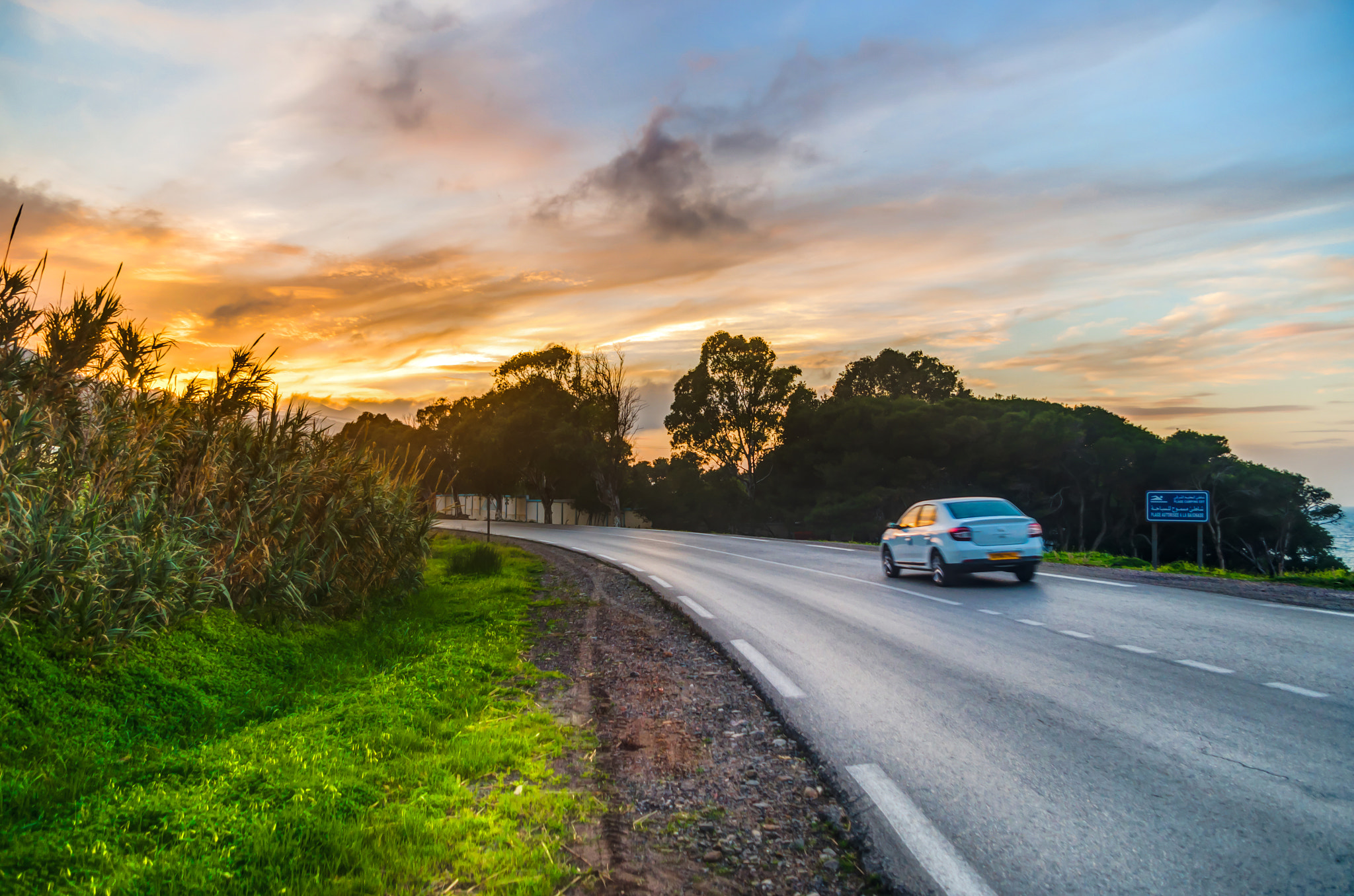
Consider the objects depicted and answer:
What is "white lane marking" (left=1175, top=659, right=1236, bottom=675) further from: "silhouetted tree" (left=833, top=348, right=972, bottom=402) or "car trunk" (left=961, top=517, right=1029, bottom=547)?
"silhouetted tree" (left=833, top=348, right=972, bottom=402)

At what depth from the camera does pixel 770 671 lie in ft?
22.5

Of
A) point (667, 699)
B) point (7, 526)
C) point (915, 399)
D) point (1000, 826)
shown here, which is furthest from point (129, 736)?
point (915, 399)

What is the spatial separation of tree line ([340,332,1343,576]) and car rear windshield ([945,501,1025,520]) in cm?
2127

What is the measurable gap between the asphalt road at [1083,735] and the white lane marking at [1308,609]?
107 millimetres

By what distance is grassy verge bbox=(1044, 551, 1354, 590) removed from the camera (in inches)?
504

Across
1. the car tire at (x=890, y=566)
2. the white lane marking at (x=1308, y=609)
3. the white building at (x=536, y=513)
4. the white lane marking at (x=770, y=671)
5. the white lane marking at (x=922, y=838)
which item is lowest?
the white building at (x=536, y=513)

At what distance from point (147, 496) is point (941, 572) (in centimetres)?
1194

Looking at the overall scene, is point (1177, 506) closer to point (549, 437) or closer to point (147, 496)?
point (147, 496)

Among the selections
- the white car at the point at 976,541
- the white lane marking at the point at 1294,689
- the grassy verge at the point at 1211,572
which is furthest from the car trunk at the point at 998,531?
the white lane marking at the point at 1294,689

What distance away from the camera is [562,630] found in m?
9.23

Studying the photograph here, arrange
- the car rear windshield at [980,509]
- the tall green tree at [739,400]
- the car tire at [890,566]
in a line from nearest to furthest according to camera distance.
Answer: the car rear windshield at [980,509] → the car tire at [890,566] → the tall green tree at [739,400]

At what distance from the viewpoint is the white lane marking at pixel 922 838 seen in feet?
9.87

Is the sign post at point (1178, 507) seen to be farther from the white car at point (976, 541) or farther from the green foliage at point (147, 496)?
the green foliage at point (147, 496)

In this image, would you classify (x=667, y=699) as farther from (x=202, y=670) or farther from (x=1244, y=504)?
(x=1244, y=504)
